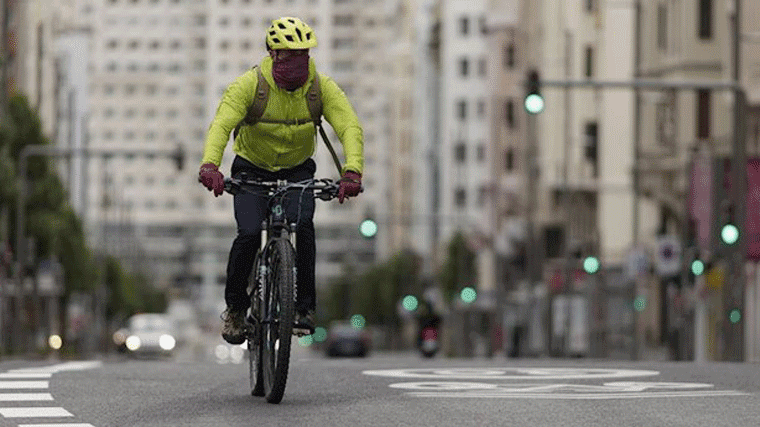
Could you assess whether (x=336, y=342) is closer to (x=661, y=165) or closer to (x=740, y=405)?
(x=661, y=165)

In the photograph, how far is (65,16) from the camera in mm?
141250

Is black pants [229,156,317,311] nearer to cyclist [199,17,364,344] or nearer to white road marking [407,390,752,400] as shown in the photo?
cyclist [199,17,364,344]

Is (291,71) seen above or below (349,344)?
above

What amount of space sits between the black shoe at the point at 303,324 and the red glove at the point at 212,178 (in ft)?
2.73

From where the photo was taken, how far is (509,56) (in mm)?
128125

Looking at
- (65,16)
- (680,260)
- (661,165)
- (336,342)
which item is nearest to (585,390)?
(680,260)

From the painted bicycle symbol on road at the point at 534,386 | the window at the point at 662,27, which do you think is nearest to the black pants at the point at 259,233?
the painted bicycle symbol on road at the point at 534,386

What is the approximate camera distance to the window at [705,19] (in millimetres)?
63438

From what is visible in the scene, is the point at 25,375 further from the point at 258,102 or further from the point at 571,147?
the point at 571,147

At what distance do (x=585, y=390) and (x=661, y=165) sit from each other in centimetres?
5559

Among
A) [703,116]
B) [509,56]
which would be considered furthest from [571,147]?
[509,56]

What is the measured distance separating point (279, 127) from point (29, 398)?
2.01m

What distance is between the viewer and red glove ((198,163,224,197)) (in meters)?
12.7

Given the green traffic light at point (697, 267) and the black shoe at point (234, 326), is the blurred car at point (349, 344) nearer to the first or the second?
the green traffic light at point (697, 267)
